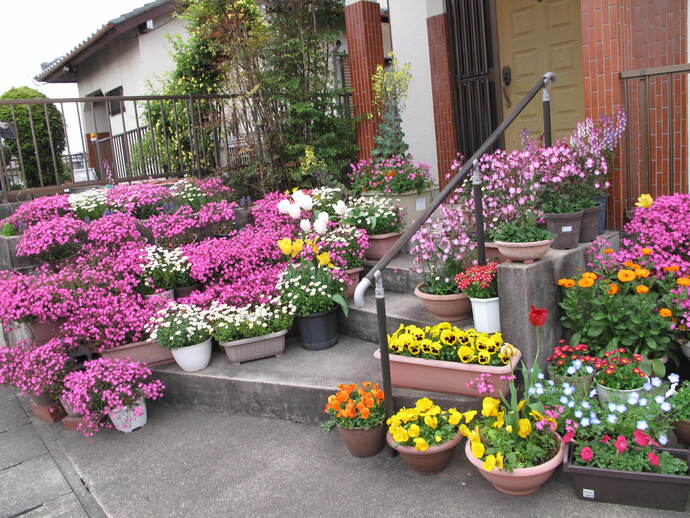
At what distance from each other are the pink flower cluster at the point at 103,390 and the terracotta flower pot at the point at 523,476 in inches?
94.8

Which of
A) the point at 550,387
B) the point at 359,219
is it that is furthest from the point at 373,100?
the point at 550,387

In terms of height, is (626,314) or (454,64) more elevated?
(454,64)

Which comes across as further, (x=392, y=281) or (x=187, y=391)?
(x=392, y=281)

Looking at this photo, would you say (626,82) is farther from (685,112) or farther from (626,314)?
(626,314)

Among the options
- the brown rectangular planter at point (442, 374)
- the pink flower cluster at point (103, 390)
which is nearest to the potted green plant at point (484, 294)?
the brown rectangular planter at point (442, 374)

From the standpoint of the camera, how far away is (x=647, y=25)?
4656 mm

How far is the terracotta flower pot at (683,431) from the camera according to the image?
296cm

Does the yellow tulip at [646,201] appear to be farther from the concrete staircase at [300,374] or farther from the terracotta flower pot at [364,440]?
the terracotta flower pot at [364,440]

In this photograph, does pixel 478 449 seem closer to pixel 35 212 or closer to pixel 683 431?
Answer: pixel 683 431

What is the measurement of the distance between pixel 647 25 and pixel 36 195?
20.6 ft

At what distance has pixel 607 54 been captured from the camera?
4160mm

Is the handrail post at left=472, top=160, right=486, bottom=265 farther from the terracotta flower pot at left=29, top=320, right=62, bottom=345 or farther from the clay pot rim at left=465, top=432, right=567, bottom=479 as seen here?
the terracotta flower pot at left=29, top=320, right=62, bottom=345

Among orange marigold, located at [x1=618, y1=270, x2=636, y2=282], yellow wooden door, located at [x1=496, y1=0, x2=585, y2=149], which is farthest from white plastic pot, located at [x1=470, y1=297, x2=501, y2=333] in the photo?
yellow wooden door, located at [x1=496, y1=0, x2=585, y2=149]

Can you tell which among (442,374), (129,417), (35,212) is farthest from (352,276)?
(35,212)
